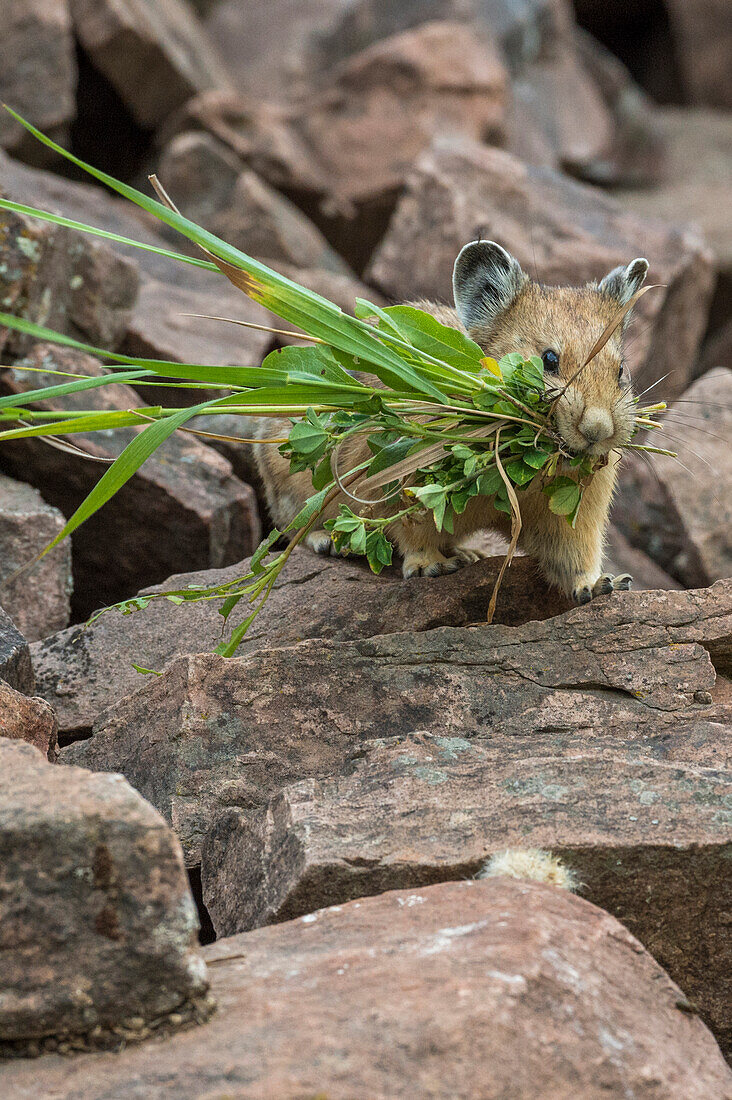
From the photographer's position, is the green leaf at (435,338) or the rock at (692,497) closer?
the green leaf at (435,338)

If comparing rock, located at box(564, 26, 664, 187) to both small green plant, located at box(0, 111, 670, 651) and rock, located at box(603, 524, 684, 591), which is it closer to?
rock, located at box(603, 524, 684, 591)

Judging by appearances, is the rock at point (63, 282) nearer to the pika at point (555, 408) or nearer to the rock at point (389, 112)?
the pika at point (555, 408)

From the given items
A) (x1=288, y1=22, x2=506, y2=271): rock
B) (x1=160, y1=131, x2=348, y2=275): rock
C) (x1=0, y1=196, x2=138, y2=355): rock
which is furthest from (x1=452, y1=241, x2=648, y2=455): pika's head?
(x1=288, y1=22, x2=506, y2=271): rock

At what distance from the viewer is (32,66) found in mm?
10898

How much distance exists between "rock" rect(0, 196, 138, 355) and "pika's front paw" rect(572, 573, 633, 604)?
3.54 meters

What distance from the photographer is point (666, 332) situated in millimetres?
10570

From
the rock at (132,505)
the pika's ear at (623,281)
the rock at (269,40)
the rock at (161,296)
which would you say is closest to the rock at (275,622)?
the rock at (132,505)

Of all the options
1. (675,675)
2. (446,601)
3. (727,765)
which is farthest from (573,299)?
(727,765)

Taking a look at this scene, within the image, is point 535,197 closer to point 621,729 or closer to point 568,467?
point 568,467

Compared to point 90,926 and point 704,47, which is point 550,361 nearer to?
point 90,926

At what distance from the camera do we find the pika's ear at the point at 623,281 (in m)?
5.52

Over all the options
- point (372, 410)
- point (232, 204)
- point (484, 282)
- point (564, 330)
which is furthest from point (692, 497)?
point (232, 204)

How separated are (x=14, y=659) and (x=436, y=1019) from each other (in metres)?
2.57

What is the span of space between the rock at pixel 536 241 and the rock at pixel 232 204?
92 centimetres
